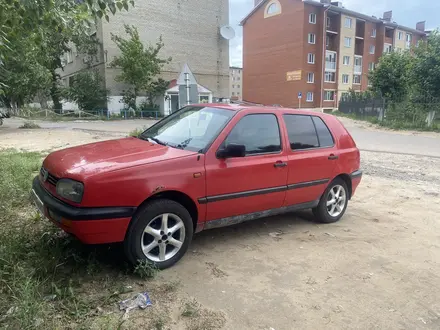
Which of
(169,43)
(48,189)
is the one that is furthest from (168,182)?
(169,43)

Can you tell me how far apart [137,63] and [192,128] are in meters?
30.0

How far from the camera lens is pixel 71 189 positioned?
3209 mm

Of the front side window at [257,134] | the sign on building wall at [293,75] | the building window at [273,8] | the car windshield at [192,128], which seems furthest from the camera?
the building window at [273,8]

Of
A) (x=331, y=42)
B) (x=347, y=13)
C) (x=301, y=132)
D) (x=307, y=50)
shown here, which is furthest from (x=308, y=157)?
(x=347, y=13)

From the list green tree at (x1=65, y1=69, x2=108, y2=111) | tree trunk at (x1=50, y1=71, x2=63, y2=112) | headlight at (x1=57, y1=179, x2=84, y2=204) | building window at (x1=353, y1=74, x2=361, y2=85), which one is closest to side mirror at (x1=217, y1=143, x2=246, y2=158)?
headlight at (x1=57, y1=179, x2=84, y2=204)

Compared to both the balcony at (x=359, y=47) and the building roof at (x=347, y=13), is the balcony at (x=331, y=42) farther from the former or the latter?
the balcony at (x=359, y=47)

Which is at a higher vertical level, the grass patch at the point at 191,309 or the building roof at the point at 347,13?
the building roof at the point at 347,13

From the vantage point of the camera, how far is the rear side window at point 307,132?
4746 millimetres

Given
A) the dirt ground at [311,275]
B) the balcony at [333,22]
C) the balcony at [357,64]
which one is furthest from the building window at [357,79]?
the dirt ground at [311,275]

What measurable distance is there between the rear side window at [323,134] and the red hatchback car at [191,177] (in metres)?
0.02

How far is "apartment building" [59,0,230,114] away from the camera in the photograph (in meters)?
34.8

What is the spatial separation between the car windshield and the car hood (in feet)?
0.64

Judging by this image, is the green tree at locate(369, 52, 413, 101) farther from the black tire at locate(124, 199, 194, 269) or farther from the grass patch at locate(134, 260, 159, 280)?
the grass patch at locate(134, 260, 159, 280)

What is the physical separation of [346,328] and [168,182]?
1990 mm
